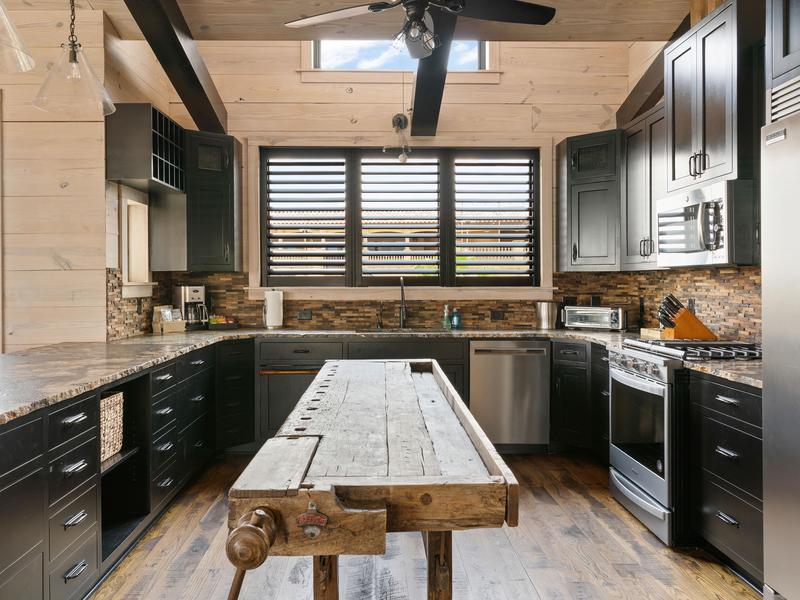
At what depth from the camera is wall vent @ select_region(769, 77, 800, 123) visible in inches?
81.4

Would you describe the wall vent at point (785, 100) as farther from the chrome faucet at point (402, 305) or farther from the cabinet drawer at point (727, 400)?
the chrome faucet at point (402, 305)

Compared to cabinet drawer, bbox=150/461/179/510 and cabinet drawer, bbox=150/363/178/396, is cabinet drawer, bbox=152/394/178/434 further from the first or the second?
cabinet drawer, bbox=150/461/179/510

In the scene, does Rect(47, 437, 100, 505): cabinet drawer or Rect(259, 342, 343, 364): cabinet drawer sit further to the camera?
Rect(259, 342, 343, 364): cabinet drawer

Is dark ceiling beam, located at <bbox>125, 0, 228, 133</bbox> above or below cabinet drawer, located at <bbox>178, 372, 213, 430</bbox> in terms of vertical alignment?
above

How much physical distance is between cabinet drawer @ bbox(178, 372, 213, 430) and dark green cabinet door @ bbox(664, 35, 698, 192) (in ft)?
10.6

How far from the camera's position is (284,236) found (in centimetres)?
496

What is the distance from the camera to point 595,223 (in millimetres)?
4488

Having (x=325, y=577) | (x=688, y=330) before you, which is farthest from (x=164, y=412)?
(x=688, y=330)

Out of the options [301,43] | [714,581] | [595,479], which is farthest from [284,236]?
[714,581]

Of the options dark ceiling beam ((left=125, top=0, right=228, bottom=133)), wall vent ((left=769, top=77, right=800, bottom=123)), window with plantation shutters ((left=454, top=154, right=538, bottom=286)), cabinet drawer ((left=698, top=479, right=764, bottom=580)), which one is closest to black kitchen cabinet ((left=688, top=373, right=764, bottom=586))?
cabinet drawer ((left=698, top=479, right=764, bottom=580))

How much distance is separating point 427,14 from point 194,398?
2687mm

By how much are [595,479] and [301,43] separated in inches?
165

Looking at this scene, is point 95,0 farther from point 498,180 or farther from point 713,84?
point 713,84

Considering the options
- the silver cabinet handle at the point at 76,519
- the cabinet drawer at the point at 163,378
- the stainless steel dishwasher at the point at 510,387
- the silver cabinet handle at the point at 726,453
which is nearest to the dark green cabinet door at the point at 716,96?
the silver cabinet handle at the point at 726,453
